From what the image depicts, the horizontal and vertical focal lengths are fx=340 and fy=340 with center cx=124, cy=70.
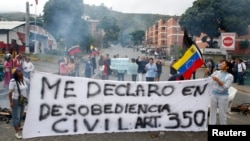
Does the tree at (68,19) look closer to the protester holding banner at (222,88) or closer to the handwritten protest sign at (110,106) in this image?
the handwritten protest sign at (110,106)

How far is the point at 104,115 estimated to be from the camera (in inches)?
280

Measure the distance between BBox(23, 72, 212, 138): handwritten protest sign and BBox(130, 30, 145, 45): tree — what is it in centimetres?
6303

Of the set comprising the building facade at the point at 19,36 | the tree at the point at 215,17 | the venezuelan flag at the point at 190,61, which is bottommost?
the venezuelan flag at the point at 190,61

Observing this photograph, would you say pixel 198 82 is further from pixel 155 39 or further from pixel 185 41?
pixel 155 39

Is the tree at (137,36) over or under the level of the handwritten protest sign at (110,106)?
over

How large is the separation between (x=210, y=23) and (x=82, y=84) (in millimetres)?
42722

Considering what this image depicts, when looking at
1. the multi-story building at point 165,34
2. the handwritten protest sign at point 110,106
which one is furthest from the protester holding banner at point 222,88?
the multi-story building at point 165,34

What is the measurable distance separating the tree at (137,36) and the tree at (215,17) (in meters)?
20.6

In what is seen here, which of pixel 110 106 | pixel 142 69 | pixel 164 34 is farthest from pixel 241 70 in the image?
pixel 164 34

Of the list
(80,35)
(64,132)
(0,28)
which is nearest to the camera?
(64,132)

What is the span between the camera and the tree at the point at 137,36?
233ft

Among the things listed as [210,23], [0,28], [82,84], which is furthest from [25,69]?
[210,23]

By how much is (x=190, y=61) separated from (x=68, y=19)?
80.7 feet

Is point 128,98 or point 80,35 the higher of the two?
point 80,35
